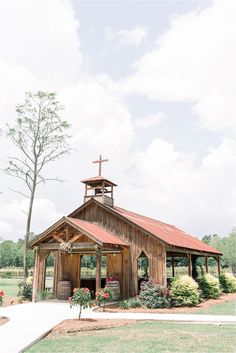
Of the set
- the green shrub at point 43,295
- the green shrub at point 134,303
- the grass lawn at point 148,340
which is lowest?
the grass lawn at point 148,340

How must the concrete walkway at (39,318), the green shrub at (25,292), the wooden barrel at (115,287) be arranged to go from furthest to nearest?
the green shrub at (25,292) → the wooden barrel at (115,287) → the concrete walkway at (39,318)

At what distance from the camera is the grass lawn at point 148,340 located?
9.06m

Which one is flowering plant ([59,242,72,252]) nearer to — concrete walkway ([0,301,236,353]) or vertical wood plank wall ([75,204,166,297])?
concrete walkway ([0,301,236,353])

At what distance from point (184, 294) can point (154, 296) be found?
1.66 meters

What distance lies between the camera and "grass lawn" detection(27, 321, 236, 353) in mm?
9062

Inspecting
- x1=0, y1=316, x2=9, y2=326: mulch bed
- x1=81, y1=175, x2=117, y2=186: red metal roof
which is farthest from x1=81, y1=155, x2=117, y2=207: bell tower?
x1=0, y1=316, x2=9, y2=326: mulch bed

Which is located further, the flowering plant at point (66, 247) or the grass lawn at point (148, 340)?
the flowering plant at point (66, 247)

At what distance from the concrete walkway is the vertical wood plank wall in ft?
12.3

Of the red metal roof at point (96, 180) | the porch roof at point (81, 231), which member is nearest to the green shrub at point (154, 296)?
the porch roof at point (81, 231)

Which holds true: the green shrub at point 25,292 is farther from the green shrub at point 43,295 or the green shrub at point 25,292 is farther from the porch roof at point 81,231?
the porch roof at point 81,231

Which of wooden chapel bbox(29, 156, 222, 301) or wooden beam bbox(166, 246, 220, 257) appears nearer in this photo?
wooden chapel bbox(29, 156, 222, 301)

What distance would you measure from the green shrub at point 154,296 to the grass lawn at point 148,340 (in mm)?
5189

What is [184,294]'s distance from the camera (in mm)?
18281

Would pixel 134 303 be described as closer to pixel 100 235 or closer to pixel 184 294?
pixel 184 294
